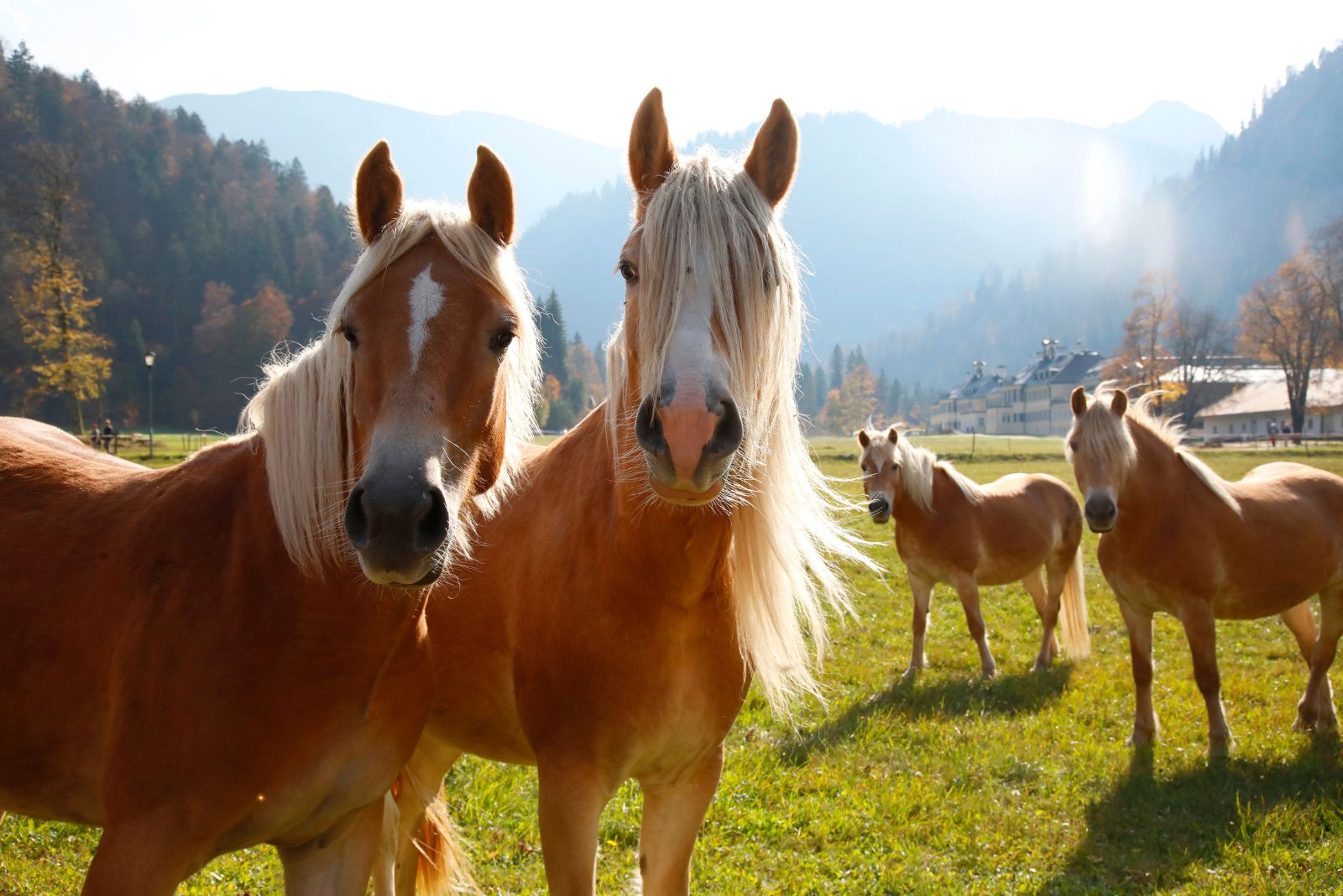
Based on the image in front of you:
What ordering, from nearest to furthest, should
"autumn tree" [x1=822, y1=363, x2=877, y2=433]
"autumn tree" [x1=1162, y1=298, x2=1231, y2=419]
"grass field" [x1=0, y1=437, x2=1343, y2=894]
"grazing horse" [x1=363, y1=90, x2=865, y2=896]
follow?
"grazing horse" [x1=363, y1=90, x2=865, y2=896] < "grass field" [x1=0, y1=437, x2=1343, y2=894] < "autumn tree" [x1=1162, y1=298, x2=1231, y2=419] < "autumn tree" [x1=822, y1=363, x2=877, y2=433]

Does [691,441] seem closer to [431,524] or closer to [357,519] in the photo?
[431,524]

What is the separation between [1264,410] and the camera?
222ft

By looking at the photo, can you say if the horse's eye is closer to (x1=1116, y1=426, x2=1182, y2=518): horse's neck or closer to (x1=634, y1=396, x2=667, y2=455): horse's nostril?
(x1=634, y1=396, x2=667, y2=455): horse's nostril

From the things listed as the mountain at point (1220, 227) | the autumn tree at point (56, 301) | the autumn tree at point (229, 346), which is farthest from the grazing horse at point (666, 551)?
the mountain at point (1220, 227)

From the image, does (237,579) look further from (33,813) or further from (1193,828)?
(1193,828)

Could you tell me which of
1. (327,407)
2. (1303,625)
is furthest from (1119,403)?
(327,407)

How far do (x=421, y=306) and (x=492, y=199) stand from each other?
584 mm

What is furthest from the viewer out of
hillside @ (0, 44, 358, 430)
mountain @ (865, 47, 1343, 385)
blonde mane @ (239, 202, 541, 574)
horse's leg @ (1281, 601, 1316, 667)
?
mountain @ (865, 47, 1343, 385)

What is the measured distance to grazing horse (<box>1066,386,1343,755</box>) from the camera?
591 centimetres

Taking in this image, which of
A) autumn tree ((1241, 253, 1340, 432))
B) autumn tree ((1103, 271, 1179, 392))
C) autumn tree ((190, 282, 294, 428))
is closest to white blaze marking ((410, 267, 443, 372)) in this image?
autumn tree ((1103, 271, 1179, 392))

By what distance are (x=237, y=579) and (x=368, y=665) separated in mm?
418

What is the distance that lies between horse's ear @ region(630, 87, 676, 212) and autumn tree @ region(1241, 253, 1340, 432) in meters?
62.9

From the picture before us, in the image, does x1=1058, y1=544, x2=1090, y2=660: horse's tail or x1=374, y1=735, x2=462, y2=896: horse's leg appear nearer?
x1=374, y1=735, x2=462, y2=896: horse's leg

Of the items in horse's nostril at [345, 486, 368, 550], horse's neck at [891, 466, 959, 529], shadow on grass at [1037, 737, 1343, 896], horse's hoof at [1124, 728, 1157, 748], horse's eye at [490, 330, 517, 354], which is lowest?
horse's hoof at [1124, 728, 1157, 748]
